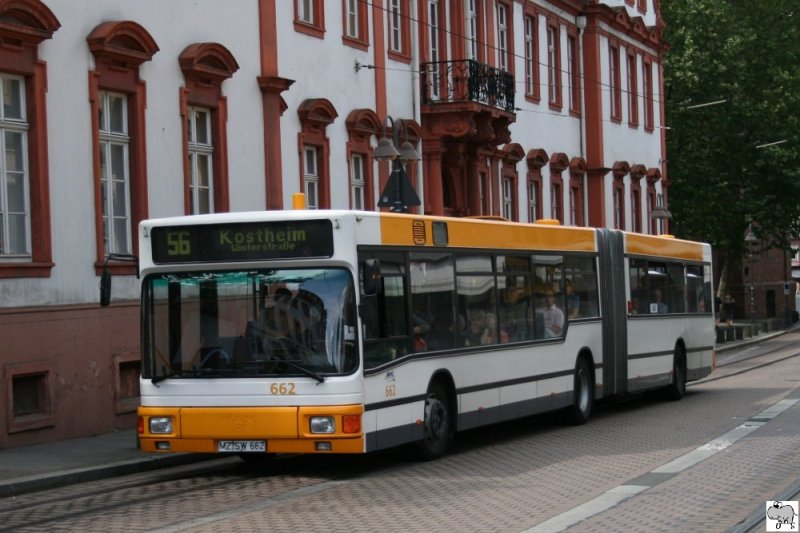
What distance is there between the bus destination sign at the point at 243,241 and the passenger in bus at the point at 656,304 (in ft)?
37.4

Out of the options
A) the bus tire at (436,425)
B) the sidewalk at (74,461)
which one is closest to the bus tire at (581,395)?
the bus tire at (436,425)

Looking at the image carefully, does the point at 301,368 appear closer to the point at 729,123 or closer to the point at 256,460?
the point at 256,460

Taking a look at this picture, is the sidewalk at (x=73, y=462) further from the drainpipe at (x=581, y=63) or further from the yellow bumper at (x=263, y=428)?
the drainpipe at (x=581, y=63)

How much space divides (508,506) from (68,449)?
7728mm

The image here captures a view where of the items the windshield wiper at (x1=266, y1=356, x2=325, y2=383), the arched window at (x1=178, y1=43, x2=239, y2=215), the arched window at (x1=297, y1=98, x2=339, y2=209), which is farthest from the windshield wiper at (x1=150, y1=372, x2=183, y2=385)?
the arched window at (x1=297, y1=98, x2=339, y2=209)

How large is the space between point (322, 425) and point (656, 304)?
38.9 feet

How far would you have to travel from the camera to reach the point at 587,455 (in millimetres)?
16844

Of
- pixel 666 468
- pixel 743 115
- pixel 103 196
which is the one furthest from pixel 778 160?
pixel 666 468

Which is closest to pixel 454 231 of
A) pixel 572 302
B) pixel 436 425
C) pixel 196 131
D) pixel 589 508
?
pixel 436 425

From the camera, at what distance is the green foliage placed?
58219 mm

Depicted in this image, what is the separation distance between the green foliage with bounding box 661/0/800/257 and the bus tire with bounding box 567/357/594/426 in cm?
3732

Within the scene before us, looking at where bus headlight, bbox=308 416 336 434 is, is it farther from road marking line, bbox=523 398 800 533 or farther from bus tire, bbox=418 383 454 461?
road marking line, bbox=523 398 800 533

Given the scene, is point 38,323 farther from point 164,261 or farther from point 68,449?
point 164,261

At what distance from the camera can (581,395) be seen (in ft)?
70.4
